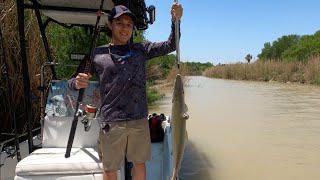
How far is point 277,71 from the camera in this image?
39.8 metres

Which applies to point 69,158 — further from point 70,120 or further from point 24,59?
point 24,59

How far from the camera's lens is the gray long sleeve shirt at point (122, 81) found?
311 centimetres

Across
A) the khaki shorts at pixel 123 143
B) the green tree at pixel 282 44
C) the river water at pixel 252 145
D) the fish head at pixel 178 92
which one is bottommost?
the river water at pixel 252 145

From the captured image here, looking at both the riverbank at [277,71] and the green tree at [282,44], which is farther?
the green tree at [282,44]

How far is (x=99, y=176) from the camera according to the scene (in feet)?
10.6

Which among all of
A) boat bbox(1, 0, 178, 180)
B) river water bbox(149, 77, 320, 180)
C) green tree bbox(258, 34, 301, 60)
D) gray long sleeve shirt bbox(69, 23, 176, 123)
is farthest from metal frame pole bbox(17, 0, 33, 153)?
green tree bbox(258, 34, 301, 60)

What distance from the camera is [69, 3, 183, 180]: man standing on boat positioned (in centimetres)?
310

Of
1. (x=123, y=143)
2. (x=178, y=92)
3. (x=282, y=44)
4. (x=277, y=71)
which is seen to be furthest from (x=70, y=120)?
(x=282, y=44)

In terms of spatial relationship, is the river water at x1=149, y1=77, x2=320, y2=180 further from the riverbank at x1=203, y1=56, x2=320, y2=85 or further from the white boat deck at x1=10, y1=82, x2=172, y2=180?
the riverbank at x1=203, y1=56, x2=320, y2=85

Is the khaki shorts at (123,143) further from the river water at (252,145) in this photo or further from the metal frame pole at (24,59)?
the river water at (252,145)

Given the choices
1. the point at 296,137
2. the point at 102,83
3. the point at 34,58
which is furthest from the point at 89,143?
the point at 296,137

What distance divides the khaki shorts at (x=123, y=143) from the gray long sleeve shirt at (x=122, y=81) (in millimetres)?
66

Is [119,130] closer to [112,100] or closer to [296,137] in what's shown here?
[112,100]

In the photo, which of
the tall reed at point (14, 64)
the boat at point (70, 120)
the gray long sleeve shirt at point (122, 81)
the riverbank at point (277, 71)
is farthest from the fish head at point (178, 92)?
the riverbank at point (277, 71)
